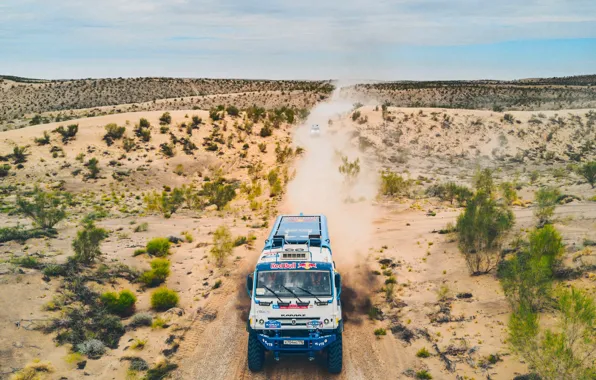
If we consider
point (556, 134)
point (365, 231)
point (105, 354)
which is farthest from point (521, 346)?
point (556, 134)

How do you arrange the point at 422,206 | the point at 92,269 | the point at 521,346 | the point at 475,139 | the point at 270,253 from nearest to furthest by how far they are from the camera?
the point at 521,346 → the point at 270,253 → the point at 92,269 → the point at 422,206 → the point at 475,139

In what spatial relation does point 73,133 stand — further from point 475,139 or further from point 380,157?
point 475,139

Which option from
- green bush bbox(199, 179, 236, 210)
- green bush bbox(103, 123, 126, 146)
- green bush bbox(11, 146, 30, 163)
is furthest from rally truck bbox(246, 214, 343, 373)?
green bush bbox(103, 123, 126, 146)

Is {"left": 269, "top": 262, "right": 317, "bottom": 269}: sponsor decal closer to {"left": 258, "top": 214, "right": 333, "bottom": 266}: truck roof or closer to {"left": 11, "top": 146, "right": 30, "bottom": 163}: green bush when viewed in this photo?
{"left": 258, "top": 214, "right": 333, "bottom": 266}: truck roof

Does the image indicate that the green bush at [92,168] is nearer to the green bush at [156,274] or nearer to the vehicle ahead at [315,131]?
the green bush at [156,274]

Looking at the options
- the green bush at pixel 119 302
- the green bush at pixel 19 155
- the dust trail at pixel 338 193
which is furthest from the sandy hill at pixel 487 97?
the green bush at pixel 119 302

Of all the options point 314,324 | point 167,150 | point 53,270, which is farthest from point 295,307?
point 167,150

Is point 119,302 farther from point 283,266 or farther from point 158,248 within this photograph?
point 283,266
